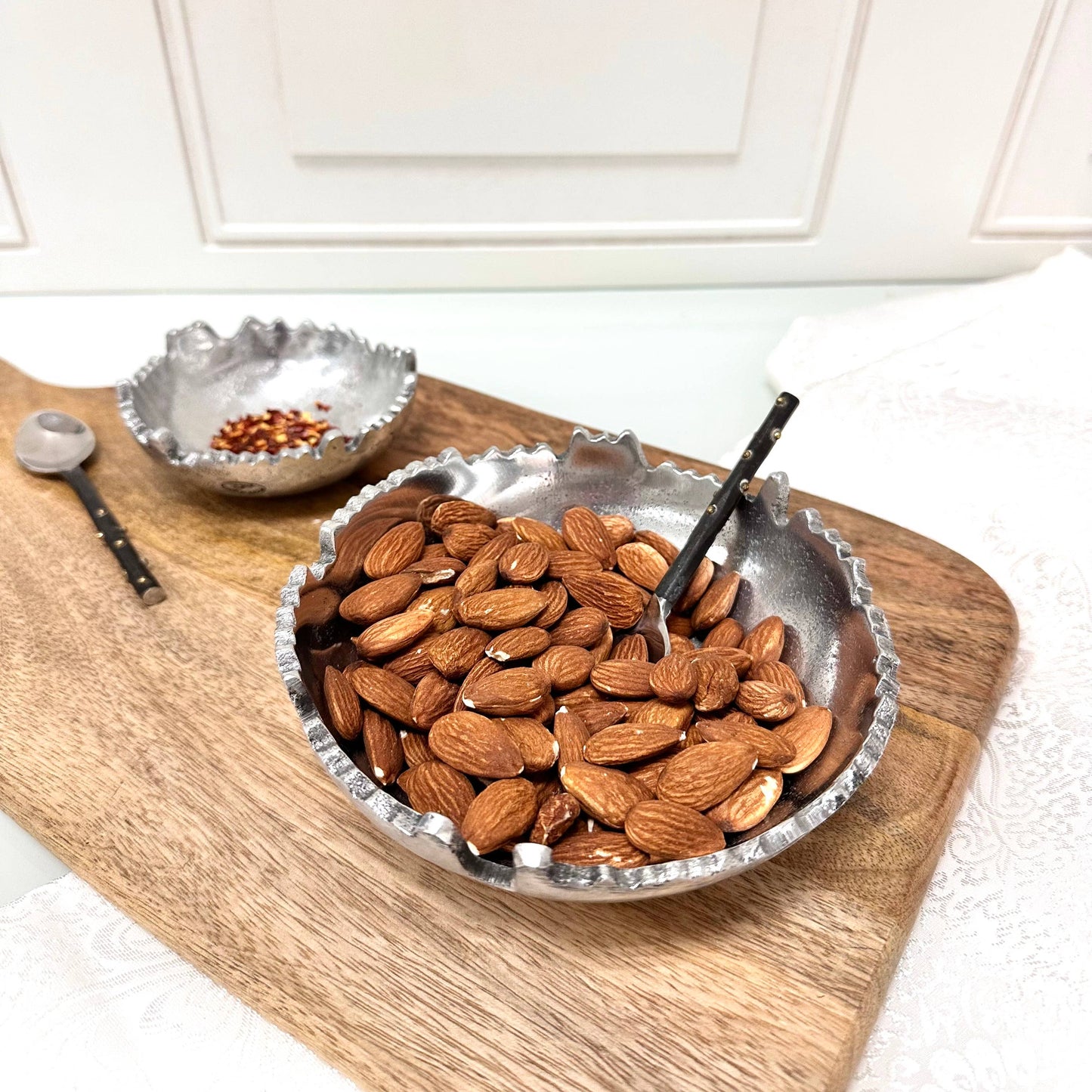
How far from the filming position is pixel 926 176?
43.3 inches

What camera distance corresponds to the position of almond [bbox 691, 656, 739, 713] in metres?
0.54

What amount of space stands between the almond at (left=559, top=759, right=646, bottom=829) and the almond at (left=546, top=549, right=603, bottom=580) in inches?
6.1

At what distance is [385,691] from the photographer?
1.76ft

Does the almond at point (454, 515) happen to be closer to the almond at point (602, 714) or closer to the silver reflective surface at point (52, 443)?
the almond at point (602, 714)

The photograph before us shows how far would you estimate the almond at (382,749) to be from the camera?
51 cm

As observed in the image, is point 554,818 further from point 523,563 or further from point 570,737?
point 523,563

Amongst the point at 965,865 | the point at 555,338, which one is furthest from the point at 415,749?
the point at 555,338

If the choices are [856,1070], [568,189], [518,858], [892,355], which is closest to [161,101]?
[568,189]

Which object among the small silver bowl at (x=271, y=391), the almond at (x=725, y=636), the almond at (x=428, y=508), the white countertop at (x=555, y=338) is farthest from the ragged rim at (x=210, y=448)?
the almond at (x=725, y=636)

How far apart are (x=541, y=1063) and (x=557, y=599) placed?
26 cm

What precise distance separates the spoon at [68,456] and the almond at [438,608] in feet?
0.87

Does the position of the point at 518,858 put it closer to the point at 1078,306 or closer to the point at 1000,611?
the point at 1000,611

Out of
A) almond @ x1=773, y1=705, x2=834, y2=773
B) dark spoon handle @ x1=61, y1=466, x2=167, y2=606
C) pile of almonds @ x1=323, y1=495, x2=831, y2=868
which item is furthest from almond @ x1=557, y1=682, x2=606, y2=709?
dark spoon handle @ x1=61, y1=466, x2=167, y2=606

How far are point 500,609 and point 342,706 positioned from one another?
11 centimetres
